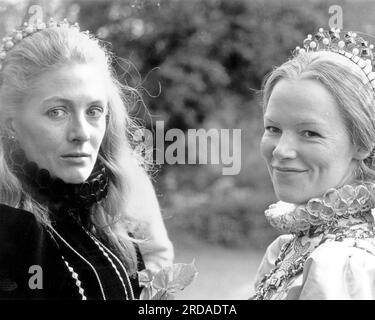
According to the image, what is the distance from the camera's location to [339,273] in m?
1.23

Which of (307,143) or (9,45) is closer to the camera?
(307,143)

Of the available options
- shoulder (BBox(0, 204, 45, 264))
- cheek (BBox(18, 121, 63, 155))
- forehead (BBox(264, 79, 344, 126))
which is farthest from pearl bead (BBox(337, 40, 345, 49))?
shoulder (BBox(0, 204, 45, 264))

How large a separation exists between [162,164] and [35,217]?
367mm

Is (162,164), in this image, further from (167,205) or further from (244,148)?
(244,148)

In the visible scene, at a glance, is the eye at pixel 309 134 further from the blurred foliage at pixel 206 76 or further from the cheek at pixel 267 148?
the blurred foliage at pixel 206 76

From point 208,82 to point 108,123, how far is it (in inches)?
11.7

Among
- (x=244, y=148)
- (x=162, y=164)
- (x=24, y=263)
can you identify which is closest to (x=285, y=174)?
(x=244, y=148)

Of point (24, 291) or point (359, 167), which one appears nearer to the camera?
point (359, 167)

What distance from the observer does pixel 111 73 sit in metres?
1.60

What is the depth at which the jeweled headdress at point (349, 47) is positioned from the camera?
54.0 inches

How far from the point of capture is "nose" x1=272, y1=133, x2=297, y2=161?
136 cm

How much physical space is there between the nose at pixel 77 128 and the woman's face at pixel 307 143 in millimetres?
449

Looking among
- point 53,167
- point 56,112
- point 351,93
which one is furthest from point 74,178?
point 351,93

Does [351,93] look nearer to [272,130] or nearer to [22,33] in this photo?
[272,130]
